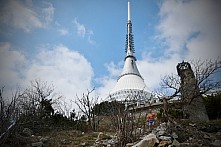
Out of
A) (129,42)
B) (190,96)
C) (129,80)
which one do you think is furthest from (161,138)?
(129,42)

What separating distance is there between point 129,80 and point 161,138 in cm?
2100

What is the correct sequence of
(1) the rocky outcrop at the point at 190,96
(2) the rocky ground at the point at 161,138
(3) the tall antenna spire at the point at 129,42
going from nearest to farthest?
(2) the rocky ground at the point at 161,138
(1) the rocky outcrop at the point at 190,96
(3) the tall antenna spire at the point at 129,42

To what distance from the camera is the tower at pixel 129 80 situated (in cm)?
2408

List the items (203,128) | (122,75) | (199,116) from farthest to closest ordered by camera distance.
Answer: (122,75), (199,116), (203,128)

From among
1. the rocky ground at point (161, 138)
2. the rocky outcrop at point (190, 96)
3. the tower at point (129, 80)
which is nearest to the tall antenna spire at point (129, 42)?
the tower at point (129, 80)

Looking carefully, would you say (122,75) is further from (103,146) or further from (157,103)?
(103,146)

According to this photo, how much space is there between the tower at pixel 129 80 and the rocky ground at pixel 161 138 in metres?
12.3

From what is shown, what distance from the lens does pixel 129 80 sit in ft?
88.8

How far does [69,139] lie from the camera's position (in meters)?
10.1

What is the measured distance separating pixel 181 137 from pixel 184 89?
4.85 meters

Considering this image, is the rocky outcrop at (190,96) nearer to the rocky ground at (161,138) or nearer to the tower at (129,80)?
the rocky ground at (161,138)

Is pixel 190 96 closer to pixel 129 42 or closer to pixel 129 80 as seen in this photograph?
pixel 129 80

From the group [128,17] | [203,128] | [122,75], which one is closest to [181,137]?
[203,128]

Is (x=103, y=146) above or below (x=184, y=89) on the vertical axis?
below
